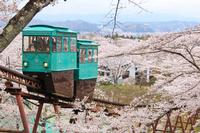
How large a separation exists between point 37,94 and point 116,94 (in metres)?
20.9

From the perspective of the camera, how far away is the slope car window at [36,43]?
41.2ft

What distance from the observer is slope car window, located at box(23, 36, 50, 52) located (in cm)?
1254

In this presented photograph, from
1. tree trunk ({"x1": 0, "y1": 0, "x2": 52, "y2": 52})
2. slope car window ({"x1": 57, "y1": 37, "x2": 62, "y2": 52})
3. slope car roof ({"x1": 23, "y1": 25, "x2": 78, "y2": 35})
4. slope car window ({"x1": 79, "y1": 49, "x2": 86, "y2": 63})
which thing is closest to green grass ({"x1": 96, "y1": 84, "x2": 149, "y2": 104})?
slope car window ({"x1": 79, "y1": 49, "x2": 86, "y2": 63})

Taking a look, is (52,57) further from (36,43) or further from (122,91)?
(122,91)

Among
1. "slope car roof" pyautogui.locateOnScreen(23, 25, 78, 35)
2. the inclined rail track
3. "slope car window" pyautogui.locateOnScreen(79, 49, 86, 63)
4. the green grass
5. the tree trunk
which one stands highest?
the tree trunk

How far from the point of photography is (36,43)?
12750 millimetres

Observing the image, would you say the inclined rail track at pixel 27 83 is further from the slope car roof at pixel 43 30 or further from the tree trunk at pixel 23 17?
the tree trunk at pixel 23 17

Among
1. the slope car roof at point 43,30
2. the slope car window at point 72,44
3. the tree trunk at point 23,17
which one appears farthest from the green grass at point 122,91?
the tree trunk at point 23,17

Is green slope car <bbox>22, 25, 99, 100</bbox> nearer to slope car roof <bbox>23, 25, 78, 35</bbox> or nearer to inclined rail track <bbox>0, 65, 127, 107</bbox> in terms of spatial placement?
slope car roof <bbox>23, 25, 78, 35</bbox>

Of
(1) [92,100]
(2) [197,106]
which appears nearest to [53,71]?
(1) [92,100]

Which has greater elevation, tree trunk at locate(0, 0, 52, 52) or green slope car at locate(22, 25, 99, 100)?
tree trunk at locate(0, 0, 52, 52)

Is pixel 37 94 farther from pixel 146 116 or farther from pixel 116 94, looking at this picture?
pixel 116 94

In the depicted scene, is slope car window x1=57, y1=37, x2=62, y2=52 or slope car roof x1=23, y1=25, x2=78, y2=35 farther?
slope car window x1=57, y1=37, x2=62, y2=52

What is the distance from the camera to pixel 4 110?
13.2 metres
